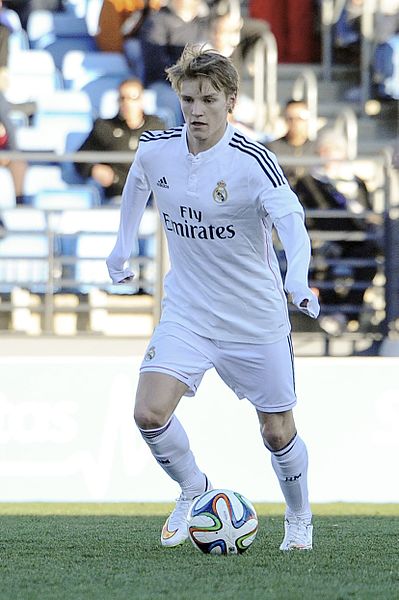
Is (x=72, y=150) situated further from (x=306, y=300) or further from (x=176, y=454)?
(x=306, y=300)

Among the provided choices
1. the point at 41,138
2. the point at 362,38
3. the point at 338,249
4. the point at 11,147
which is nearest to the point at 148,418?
the point at 338,249

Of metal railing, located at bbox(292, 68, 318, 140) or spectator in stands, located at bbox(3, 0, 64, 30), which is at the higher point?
spectator in stands, located at bbox(3, 0, 64, 30)

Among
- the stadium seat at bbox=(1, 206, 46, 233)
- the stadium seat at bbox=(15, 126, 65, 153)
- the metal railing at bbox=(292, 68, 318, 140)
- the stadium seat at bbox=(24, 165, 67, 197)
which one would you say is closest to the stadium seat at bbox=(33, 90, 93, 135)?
the stadium seat at bbox=(15, 126, 65, 153)

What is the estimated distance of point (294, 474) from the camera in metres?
6.17

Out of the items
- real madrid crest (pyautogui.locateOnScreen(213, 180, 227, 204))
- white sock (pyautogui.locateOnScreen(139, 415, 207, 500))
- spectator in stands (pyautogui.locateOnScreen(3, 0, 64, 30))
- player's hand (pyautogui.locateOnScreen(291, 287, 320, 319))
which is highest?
spectator in stands (pyautogui.locateOnScreen(3, 0, 64, 30))

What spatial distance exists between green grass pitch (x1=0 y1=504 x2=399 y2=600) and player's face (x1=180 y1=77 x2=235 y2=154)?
70.4 inches

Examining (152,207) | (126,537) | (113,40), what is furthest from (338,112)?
(126,537)

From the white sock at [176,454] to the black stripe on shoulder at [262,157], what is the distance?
3.81 ft

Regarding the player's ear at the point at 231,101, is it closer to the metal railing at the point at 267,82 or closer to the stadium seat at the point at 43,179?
the stadium seat at the point at 43,179

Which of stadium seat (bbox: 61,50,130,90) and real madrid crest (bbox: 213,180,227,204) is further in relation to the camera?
stadium seat (bbox: 61,50,130,90)

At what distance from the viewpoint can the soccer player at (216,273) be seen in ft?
19.1

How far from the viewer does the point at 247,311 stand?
237 inches

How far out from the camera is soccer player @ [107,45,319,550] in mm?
5809

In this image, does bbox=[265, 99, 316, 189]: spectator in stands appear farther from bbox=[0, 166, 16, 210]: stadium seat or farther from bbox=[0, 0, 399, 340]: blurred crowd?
bbox=[0, 166, 16, 210]: stadium seat
